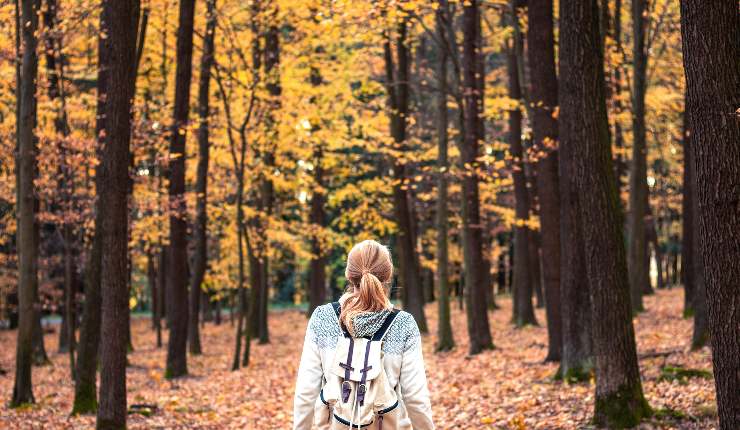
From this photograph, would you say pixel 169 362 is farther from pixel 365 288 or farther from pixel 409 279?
pixel 365 288

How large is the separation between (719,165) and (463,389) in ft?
33.1

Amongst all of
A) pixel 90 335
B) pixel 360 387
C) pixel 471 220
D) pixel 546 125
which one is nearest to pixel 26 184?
pixel 90 335

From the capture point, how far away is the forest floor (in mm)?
11070

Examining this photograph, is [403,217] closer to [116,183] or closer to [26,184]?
[26,184]

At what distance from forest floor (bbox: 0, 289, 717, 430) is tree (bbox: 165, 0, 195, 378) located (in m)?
0.80

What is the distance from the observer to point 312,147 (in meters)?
26.1

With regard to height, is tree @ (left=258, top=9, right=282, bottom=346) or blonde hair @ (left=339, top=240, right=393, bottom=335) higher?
tree @ (left=258, top=9, right=282, bottom=346)

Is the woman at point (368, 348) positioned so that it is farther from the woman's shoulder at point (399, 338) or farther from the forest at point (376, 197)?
the forest at point (376, 197)

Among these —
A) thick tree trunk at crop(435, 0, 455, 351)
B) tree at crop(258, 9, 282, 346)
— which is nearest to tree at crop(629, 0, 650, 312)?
thick tree trunk at crop(435, 0, 455, 351)

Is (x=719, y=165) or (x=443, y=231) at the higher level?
(x=443, y=231)

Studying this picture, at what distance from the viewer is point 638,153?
21453 mm

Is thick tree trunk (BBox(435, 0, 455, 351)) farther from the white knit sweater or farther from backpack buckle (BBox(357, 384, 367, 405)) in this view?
backpack buckle (BBox(357, 384, 367, 405))

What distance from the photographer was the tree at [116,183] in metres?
10.3

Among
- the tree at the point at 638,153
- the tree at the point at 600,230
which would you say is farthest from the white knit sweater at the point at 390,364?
the tree at the point at 638,153
